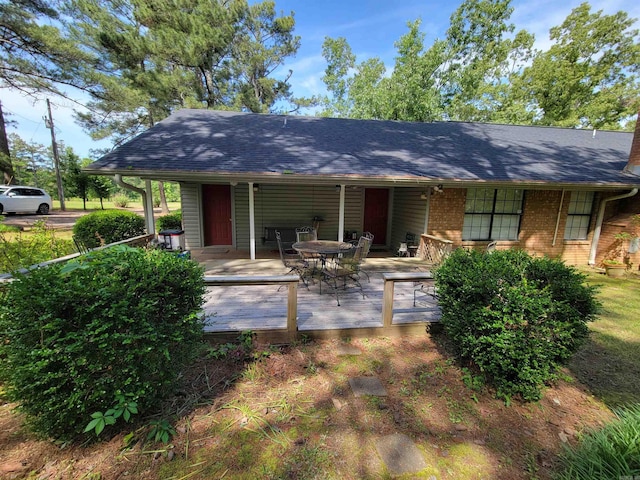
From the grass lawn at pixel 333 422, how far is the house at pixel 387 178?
13.1ft

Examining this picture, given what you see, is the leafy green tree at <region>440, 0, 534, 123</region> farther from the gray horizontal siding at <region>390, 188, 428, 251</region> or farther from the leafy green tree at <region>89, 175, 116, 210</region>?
the leafy green tree at <region>89, 175, 116, 210</region>

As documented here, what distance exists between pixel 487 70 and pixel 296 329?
78.3 feet

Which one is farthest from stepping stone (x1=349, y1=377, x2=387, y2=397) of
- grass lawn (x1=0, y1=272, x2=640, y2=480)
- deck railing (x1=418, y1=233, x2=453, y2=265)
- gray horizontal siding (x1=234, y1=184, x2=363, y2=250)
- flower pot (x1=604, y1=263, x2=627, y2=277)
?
flower pot (x1=604, y1=263, x2=627, y2=277)

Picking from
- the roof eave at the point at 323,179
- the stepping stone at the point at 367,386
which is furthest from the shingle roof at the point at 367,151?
the stepping stone at the point at 367,386

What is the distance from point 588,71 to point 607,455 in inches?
946

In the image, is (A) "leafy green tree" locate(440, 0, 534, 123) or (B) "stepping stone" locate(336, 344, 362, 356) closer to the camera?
(B) "stepping stone" locate(336, 344, 362, 356)

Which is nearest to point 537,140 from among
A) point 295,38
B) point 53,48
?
point 295,38

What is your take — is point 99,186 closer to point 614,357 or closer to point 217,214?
point 217,214

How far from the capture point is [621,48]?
16859 millimetres

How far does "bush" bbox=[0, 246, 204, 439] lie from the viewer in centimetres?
175

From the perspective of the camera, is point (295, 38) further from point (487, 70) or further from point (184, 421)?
point (184, 421)

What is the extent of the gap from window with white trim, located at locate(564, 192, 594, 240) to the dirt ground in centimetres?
748

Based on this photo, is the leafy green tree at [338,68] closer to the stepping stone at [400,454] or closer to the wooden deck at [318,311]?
the wooden deck at [318,311]

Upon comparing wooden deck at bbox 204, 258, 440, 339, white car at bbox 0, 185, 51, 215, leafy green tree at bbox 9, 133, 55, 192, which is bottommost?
wooden deck at bbox 204, 258, 440, 339
